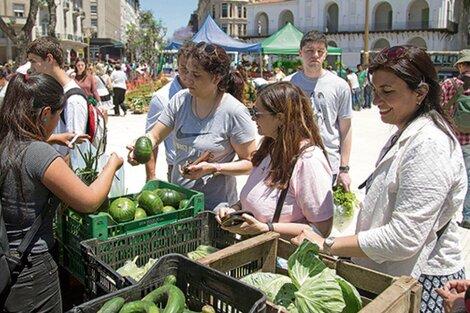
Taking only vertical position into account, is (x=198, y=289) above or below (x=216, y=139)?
below

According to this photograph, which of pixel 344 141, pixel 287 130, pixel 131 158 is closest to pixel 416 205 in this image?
pixel 287 130

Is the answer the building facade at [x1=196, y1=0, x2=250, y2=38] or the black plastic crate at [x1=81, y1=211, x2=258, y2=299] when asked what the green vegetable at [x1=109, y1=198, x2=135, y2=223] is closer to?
the black plastic crate at [x1=81, y1=211, x2=258, y2=299]

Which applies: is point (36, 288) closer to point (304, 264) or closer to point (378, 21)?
point (304, 264)

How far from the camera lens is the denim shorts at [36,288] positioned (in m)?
2.24

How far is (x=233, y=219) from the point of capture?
2.51 m

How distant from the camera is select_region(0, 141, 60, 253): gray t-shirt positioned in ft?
7.23

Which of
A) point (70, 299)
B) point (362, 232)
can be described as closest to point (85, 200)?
point (70, 299)

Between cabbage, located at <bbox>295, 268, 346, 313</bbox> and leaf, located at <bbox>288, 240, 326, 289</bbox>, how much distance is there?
70 mm

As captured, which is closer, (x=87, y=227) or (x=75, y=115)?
(x=87, y=227)

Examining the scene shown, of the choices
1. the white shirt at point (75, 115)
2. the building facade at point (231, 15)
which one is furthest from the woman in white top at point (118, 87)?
the building facade at point (231, 15)

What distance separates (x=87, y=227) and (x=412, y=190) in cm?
159

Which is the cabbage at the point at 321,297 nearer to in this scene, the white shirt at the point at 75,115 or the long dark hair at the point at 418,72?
the long dark hair at the point at 418,72

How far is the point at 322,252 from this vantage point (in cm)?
219

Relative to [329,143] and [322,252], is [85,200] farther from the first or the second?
[329,143]
